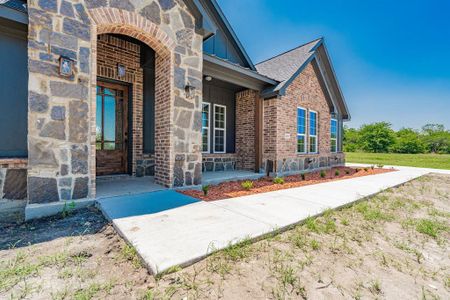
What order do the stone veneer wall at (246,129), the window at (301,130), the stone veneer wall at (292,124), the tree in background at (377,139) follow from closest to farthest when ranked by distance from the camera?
the stone veneer wall at (292,124), the stone veneer wall at (246,129), the window at (301,130), the tree in background at (377,139)

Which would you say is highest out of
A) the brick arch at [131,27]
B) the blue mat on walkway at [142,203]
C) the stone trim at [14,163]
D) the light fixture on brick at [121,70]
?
the brick arch at [131,27]

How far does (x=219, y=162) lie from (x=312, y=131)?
204 inches

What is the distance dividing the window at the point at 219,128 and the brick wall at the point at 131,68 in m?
3.19

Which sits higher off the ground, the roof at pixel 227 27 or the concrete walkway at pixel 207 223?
the roof at pixel 227 27

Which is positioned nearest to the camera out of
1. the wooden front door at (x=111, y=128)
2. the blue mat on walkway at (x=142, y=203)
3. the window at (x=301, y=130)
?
the blue mat on walkway at (x=142, y=203)

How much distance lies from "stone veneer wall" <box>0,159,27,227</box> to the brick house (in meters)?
0.02

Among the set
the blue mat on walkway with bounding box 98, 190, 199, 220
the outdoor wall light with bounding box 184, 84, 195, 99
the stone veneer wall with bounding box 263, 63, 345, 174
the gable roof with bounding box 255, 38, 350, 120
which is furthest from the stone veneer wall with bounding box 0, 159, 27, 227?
the gable roof with bounding box 255, 38, 350, 120

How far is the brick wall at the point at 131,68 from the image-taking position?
5.77 meters

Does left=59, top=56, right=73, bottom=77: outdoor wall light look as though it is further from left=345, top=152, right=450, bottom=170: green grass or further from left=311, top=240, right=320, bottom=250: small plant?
left=345, top=152, right=450, bottom=170: green grass

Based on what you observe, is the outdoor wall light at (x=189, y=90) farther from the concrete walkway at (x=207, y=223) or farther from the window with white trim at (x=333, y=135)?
the window with white trim at (x=333, y=135)

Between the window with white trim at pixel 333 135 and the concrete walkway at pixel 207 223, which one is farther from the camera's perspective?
the window with white trim at pixel 333 135

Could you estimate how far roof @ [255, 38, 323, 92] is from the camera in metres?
8.31

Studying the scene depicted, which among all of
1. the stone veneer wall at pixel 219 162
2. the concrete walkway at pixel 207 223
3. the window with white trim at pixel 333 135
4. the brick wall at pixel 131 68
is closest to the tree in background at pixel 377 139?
the window with white trim at pixel 333 135

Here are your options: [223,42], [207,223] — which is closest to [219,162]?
[223,42]
